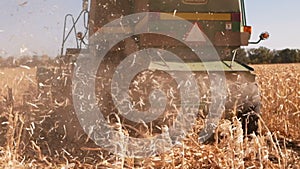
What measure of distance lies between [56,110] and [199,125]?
1290mm

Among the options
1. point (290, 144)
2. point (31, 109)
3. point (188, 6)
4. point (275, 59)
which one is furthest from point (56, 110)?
point (275, 59)

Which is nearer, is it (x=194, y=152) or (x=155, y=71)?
(x=194, y=152)

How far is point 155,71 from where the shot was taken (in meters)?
3.67

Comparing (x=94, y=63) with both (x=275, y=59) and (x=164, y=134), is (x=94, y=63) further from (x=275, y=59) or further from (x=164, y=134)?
(x=275, y=59)

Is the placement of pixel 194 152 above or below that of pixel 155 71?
below

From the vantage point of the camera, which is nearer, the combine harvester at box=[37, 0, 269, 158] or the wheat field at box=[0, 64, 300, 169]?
the wheat field at box=[0, 64, 300, 169]

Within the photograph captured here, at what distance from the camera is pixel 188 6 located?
4.55m

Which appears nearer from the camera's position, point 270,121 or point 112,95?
point 112,95

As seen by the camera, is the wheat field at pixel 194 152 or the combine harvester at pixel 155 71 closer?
the wheat field at pixel 194 152

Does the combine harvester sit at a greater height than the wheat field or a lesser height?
greater

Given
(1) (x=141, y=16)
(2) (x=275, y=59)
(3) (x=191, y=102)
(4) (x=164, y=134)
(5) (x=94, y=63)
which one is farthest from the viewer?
(2) (x=275, y=59)

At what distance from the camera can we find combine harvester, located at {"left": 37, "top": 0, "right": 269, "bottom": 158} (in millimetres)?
3660

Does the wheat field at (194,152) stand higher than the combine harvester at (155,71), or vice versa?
the combine harvester at (155,71)

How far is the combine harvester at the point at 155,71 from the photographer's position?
3.66 meters
